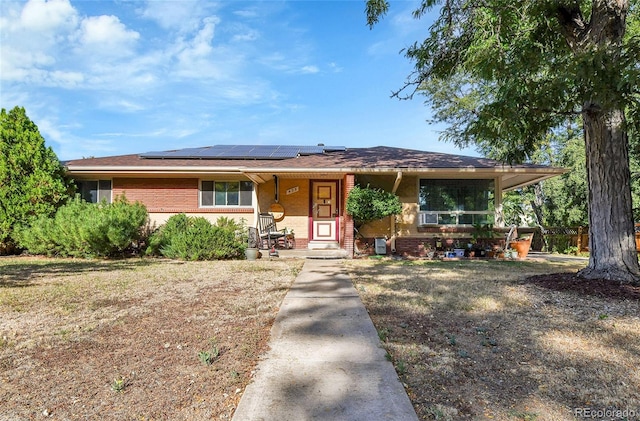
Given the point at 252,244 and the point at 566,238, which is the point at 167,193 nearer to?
the point at 252,244

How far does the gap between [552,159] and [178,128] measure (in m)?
21.6

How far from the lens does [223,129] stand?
2255 centimetres

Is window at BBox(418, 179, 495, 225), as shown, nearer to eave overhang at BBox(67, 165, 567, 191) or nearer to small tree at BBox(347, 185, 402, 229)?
eave overhang at BBox(67, 165, 567, 191)

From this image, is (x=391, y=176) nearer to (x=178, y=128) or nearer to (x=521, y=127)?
(x=521, y=127)

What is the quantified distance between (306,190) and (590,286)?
8.64m

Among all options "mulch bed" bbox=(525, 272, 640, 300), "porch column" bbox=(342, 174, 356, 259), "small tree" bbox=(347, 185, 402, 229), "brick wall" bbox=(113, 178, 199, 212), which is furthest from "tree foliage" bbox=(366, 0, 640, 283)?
"brick wall" bbox=(113, 178, 199, 212)

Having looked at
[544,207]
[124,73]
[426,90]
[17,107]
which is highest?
[426,90]

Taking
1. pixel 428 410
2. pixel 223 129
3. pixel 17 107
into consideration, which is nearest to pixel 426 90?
pixel 223 129

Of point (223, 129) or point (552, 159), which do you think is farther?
point (223, 129)

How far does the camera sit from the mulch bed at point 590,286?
4.84 m

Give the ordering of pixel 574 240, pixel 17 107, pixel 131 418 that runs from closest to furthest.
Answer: pixel 131 418 → pixel 17 107 → pixel 574 240

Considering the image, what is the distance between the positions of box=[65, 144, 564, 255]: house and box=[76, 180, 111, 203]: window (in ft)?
0.10

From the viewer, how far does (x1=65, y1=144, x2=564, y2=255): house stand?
11.2 m

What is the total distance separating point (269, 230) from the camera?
1149cm
